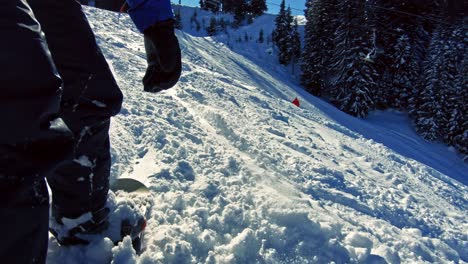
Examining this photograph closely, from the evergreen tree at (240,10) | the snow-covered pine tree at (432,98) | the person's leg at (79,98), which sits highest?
the person's leg at (79,98)

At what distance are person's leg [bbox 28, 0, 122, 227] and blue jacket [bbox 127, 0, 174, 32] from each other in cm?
20

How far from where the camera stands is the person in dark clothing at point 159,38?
1.41m

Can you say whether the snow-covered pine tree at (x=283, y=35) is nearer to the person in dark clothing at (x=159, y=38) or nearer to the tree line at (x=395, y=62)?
the tree line at (x=395, y=62)

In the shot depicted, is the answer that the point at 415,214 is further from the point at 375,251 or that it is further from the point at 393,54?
the point at 393,54

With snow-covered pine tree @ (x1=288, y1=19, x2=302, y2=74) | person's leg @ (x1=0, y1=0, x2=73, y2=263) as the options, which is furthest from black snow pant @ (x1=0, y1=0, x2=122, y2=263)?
snow-covered pine tree @ (x1=288, y1=19, x2=302, y2=74)

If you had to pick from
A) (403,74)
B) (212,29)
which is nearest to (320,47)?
(403,74)

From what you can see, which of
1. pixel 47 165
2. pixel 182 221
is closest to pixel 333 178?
pixel 182 221

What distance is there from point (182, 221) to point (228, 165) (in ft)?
3.38

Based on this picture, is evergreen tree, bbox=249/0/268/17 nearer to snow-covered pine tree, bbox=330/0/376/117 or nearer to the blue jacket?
snow-covered pine tree, bbox=330/0/376/117

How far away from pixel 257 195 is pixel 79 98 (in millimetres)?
1401

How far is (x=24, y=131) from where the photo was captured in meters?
0.68

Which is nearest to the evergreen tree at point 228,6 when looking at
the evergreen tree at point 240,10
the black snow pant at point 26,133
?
the evergreen tree at point 240,10

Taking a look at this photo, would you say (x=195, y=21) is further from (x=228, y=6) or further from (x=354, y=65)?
(x=354, y=65)

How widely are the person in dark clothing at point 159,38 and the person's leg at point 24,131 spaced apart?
65cm
